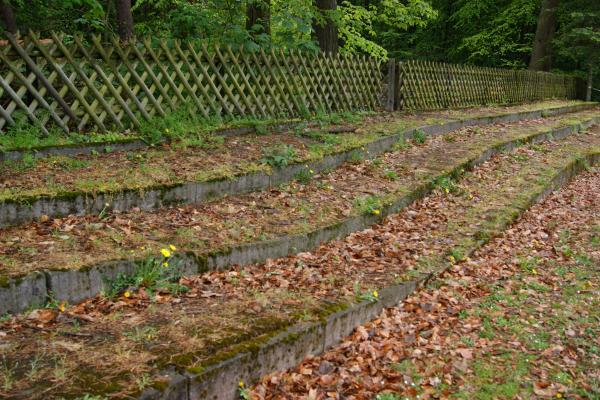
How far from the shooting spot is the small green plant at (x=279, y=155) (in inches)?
252

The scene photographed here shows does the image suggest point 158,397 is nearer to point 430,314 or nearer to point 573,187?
point 430,314

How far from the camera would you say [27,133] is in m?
6.06

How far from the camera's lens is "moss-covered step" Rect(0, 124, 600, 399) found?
273 centimetres

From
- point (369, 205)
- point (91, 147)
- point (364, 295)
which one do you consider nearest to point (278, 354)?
point (364, 295)

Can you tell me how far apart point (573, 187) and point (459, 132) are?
2.85 meters

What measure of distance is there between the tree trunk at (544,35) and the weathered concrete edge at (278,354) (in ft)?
77.3

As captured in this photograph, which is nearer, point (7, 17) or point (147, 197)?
point (147, 197)

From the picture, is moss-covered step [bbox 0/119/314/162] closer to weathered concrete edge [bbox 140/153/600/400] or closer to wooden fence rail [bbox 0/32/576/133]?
wooden fence rail [bbox 0/32/576/133]

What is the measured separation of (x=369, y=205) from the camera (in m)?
5.98

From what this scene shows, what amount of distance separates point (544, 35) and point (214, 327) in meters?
25.7

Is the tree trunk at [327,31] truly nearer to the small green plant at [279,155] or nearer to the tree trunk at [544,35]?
the small green plant at [279,155]

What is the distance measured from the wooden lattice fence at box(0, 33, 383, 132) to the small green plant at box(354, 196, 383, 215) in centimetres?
335

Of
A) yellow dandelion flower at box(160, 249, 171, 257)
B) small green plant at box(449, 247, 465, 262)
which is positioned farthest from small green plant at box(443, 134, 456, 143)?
yellow dandelion flower at box(160, 249, 171, 257)

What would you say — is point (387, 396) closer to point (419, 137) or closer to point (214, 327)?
point (214, 327)
